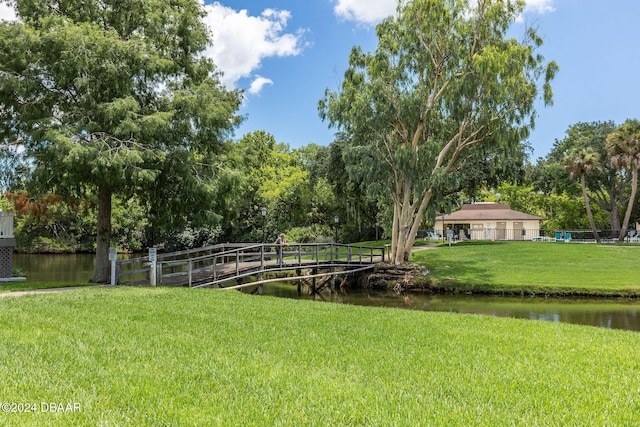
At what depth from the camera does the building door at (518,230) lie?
44344 millimetres

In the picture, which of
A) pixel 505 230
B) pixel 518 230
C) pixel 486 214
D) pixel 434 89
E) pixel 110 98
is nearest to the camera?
pixel 110 98

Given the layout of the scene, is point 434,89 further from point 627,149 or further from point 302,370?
point 627,149

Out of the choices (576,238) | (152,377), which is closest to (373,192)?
(152,377)

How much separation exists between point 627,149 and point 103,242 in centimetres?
3932

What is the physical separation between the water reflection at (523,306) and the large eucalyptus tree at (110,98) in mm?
8692

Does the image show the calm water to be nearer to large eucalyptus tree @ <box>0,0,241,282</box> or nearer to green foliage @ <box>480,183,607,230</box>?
large eucalyptus tree @ <box>0,0,241,282</box>

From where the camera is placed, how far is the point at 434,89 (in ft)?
73.4

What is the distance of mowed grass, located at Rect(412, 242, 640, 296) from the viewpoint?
20688mm

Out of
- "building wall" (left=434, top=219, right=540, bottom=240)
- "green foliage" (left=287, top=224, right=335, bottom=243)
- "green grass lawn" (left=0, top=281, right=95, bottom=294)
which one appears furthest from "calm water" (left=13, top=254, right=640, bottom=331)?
"building wall" (left=434, top=219, right=540, bottom=240)

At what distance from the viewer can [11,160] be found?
14.2m

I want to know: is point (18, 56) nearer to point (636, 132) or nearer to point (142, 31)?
point (142, 31)

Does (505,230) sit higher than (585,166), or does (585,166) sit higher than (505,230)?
(585,166)

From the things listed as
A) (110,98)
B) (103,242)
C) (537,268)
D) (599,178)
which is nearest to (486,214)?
(599,178)

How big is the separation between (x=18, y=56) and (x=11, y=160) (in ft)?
10.1
